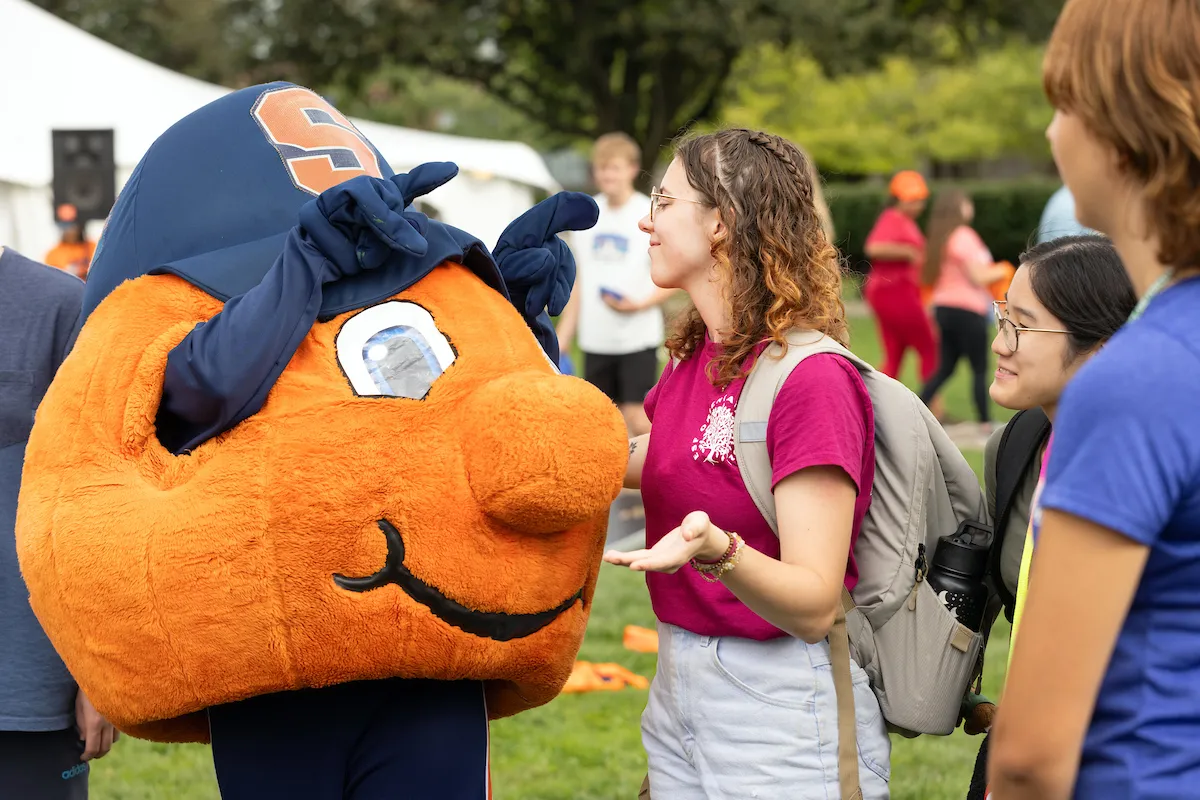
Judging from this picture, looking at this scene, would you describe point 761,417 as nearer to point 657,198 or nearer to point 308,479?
point 657,198

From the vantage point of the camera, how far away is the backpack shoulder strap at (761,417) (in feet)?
7.42

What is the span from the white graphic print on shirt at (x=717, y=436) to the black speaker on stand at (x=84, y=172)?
885 cm

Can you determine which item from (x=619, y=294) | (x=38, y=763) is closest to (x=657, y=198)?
(x=38, y=763)

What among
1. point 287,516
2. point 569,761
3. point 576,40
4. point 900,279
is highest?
point 287,516

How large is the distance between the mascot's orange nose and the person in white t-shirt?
18.8 ft

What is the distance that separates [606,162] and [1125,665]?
6782 mm

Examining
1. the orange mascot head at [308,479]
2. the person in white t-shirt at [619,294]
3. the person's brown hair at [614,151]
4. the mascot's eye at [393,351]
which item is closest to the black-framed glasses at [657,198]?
the orange mascot head at [308,479]

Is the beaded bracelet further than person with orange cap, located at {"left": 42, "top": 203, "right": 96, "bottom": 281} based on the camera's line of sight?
No

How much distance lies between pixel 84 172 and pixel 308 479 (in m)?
9.09

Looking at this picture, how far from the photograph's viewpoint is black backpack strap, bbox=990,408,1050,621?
2463 millimetres

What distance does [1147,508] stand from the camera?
1.36 metres

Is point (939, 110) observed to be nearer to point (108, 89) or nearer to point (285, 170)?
point (108, 89)

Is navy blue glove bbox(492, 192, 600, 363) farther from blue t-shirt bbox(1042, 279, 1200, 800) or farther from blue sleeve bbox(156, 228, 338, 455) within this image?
blue t-shirt bbox(1042, 279, 1200, 800)

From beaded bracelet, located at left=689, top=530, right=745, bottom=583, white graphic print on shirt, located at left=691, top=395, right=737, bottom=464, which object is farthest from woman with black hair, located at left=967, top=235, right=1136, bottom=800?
beaded bracelet, located at left=689, top=530, right=745, bottom=583
